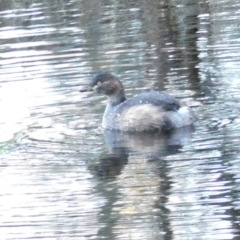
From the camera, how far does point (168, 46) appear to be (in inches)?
637

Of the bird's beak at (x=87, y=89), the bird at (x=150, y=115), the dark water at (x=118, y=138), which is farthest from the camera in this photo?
the bird's beak at (x=87, y=89)

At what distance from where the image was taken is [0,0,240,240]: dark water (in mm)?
8219

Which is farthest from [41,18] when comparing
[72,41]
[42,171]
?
[42,171]

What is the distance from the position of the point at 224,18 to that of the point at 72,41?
114 inches

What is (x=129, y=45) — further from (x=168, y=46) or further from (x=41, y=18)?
(x=41, y=18)

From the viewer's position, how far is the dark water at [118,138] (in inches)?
324

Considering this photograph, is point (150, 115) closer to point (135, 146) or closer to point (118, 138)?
point (118, 138)

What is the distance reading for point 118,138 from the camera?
1131cm

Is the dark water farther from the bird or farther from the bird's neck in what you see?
the bird's neck

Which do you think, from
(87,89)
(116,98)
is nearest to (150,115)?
(116,98)

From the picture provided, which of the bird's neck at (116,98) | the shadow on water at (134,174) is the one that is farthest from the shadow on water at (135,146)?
the bird's neck at (116,98)

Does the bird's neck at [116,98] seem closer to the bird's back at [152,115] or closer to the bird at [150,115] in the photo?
the bird at [150,115]

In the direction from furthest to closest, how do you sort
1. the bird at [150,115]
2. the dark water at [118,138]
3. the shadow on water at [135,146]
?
the bird at [150,115] < the shadow on water at [135,146] < the dark water at [118,138]

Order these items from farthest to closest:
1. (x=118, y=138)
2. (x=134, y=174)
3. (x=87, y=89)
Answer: (x=87, y=89) → (x=118, y=138) → (x=134, y=174)
